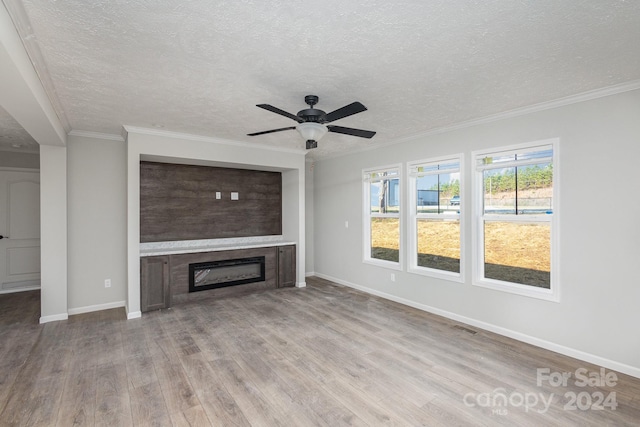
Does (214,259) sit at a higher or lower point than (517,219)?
lower

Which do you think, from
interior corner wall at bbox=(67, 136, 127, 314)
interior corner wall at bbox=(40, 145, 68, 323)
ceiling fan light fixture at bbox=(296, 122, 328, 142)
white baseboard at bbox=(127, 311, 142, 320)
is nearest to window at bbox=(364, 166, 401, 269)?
ceiling fan light fixture at bbox=(296, 122, 328, 142)

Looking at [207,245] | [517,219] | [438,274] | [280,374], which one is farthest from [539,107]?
[207,245]

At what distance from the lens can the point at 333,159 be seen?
6.28 m

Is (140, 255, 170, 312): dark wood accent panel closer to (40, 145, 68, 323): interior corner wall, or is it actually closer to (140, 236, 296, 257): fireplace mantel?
(140, 236, 296, 257): fireplace mantel

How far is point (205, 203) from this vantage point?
17.9 feet

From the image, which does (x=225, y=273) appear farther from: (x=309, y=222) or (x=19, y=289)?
(x=19, y=289)

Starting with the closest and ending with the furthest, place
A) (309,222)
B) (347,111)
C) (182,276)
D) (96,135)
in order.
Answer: (347,111), (96,135), (182,276), (309,222)

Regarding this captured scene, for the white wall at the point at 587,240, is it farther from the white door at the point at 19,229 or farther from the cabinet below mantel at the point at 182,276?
the white door at the point at 19,229

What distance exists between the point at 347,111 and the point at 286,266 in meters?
3.85

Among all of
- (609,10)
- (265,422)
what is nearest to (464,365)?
(265,422)

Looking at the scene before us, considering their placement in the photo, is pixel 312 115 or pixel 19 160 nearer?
pixel 312 115

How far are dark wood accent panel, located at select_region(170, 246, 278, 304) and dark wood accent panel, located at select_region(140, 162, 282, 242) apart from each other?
21.7 inches

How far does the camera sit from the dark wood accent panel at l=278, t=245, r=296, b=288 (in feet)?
18.9

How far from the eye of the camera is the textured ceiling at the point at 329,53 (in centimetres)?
176
